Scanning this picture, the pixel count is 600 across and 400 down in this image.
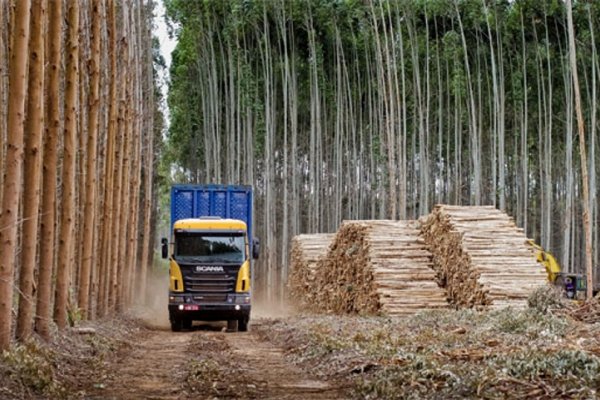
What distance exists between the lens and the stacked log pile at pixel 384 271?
18266mm

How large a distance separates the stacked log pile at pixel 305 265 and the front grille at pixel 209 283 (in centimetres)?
761

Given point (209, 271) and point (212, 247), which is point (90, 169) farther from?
point (209, 271)

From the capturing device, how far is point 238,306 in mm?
18844

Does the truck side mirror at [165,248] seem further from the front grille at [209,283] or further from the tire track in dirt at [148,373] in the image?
the tire track in dirt at [148,373]

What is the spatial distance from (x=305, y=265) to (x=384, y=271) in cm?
972

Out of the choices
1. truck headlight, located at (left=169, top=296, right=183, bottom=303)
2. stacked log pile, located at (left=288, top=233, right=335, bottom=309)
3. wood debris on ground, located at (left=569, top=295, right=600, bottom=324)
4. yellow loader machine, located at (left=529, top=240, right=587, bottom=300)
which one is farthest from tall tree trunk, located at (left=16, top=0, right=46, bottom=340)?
yellow loader machine, located at (left=529, top=240, right=587, bottom=300)

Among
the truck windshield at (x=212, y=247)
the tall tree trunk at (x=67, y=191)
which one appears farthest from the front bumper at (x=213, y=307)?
the tall tree trunk at (x=67, y=191)

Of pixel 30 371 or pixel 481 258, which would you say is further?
pixel 481 258

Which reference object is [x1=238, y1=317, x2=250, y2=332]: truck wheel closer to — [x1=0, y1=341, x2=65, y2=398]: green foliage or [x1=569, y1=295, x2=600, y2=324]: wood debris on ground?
[x1=569, y1=295, x2=600, y2=324]: wood debris on ground

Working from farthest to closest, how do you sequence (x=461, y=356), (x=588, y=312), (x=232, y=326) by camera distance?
(x=232, y=326) < (x=588, y=312) < (x=461, y=356)

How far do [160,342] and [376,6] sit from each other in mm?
24853

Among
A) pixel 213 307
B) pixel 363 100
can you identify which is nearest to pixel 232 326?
pixel 213 307

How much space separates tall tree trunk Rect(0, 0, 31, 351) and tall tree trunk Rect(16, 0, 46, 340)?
78 centimetres

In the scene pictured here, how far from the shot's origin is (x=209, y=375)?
9.38 metres
